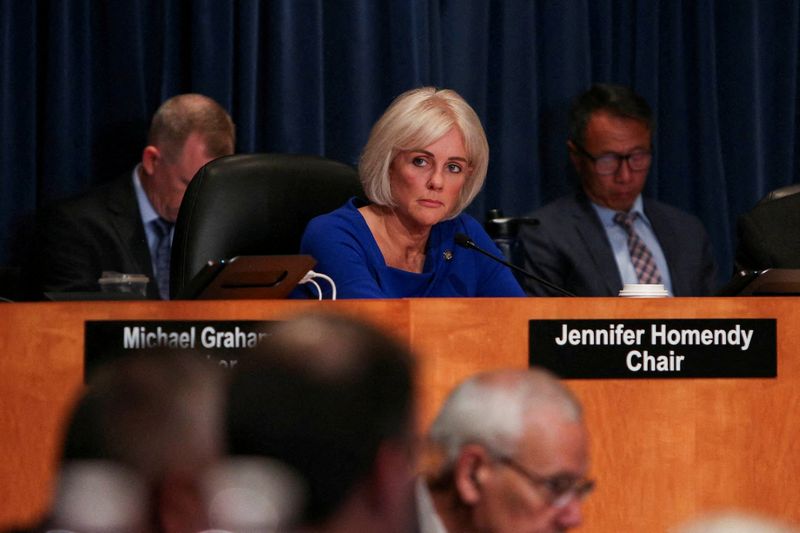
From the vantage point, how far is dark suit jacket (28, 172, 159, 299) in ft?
12.8

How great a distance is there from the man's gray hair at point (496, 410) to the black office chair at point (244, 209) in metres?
1.66

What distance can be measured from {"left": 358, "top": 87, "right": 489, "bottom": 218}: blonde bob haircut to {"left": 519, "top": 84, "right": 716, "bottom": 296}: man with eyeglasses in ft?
3.36

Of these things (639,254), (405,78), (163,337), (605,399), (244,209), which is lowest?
(605,399)

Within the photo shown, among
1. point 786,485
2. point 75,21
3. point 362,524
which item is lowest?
Result: point 786,485

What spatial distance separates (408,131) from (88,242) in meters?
1.25

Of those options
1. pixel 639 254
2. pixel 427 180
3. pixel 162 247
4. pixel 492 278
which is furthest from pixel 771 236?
pixel 162 247

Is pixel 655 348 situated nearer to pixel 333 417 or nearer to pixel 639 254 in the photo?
pixel 333 417

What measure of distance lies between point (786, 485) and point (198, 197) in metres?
1.43

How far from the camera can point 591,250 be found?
13.7 ft

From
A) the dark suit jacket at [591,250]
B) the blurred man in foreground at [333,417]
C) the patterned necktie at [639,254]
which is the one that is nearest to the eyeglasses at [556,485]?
the blurred man in foreground at [333,417]

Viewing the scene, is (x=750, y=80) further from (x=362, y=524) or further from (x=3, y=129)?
(x=362, y=524)

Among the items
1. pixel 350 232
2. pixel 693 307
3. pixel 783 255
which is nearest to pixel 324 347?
pixel 693 307

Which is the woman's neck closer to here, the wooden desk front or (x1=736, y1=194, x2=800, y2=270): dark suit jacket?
the wooden desk front

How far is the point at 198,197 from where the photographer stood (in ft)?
9.82
